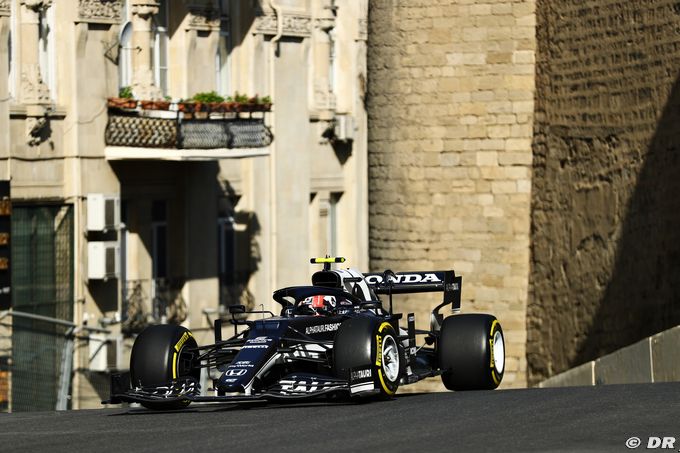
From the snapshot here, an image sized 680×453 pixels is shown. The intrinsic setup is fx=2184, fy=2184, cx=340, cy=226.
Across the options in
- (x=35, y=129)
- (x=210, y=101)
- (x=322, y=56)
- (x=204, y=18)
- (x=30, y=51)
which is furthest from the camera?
(x=322, y=56)

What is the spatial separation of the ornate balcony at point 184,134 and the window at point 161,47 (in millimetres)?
926

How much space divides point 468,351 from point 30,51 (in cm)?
1280

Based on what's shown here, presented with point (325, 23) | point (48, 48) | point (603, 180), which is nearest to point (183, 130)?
point (48, 48)

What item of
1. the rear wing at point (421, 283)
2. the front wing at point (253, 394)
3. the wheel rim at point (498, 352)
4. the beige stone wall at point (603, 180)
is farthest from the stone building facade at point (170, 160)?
the front wing at point (253, 394)

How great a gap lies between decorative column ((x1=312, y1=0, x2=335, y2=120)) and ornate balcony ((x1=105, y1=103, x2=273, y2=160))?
4126mm

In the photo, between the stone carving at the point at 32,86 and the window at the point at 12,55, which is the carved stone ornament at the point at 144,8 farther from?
the window at the point at 12,55

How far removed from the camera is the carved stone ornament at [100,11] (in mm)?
30000

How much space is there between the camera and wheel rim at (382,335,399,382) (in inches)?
647

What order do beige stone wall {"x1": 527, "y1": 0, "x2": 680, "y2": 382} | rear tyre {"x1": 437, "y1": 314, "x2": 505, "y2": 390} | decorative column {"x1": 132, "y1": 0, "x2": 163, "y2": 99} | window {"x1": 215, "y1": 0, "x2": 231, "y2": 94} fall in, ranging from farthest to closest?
Answer: 1. window {"x1": 215, "y1": 0, "x2": 231, "y2": 94}
2. decorative column {"x1": 132, "y1": 0, "x2": 163, "y2": 99}
3. beige stone wall {"x1": 527, "y1": 0, "x2": 680, "y2": 382}
4. rear tyre {"x1": 437, "y1": 314, "x2": 505, "y2": 390}

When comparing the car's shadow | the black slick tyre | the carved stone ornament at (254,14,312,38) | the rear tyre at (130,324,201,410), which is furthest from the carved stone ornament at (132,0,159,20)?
the black slick tyre

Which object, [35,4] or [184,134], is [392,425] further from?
[184,134]

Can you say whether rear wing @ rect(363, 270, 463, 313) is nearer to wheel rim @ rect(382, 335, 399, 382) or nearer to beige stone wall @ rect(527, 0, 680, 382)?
wheel rim @ rect(382, 335, 399, 382)

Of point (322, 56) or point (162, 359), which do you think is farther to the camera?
point (322, 56)

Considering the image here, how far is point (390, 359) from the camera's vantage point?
16.5 m
